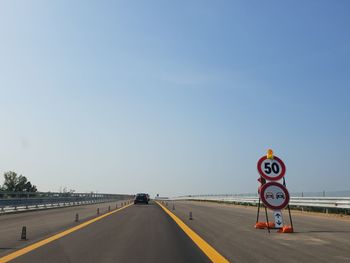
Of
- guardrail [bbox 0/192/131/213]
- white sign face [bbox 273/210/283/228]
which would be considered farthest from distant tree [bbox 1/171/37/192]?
white sign face [bbox 273/210/283/228]

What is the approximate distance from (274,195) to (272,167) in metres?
0.97

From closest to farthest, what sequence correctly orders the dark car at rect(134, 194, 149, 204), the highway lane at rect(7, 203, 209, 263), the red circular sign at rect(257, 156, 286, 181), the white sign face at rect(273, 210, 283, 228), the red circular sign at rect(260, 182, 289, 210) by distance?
the highway lane at rect(7, 203, 209, 263), the red circular sign at rect(260, 182, 289, 210), the red circular sign at rect(257, 156, 286, 181), the white sign face at rect(273, 210, 283, 228), the dark car at rect(134, 194, 149, 204)

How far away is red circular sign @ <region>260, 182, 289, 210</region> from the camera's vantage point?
1486 cm

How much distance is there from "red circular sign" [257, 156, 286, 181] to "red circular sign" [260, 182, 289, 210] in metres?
0.37

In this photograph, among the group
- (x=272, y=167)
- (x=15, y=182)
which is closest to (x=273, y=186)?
(x=272, y=167)

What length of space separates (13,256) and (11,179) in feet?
435

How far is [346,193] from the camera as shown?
96.2 ft

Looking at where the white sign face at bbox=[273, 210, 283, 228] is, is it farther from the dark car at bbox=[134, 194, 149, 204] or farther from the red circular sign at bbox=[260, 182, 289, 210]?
the dark car at bbox=[134, 194, 149, 204]

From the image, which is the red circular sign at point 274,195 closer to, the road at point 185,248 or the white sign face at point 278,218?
the white sign face at point 278,218

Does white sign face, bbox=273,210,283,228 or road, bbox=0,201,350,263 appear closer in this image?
road, bbox=0,201,350,263

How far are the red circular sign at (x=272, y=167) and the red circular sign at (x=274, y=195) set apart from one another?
373mm

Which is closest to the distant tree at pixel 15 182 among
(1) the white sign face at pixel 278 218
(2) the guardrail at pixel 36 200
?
(2) the guardrail at pixel 36 200

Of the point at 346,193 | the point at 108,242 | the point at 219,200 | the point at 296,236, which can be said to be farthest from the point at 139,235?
the point at 219,200

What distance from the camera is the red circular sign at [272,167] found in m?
15.3
